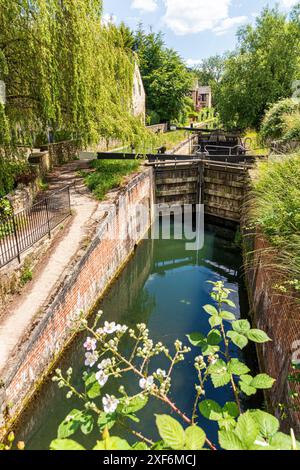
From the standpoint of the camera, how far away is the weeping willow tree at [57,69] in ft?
28.2

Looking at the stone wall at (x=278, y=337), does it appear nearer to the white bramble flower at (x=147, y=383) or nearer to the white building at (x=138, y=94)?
the white bramble flower at (x=147, y=383)

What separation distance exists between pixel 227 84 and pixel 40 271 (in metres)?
25.0

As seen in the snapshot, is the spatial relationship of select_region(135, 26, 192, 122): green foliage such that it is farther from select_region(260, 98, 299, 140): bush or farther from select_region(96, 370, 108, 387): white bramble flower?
select_region(96, 370, 108, 387): white bramble flower

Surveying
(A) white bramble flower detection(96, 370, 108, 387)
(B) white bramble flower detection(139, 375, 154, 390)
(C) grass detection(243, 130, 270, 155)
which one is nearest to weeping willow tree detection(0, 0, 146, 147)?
(A) white bramble flower detection(96, 370, 108, 387)

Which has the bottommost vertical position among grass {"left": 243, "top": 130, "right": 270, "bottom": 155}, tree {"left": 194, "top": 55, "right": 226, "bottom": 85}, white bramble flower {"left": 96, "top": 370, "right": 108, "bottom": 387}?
white bramble flower {"left": 96, "top": 370, "right": 108, "bottom": 387}

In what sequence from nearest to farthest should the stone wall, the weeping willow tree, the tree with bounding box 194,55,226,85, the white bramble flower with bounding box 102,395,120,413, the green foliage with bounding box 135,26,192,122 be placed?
the white bramble flower with bounding box 102,395,120,413
the stone wall
the weeping willow tree
the green foliage with bounding box 135,26,192,122
the tree with bounding box 194,55,226,85

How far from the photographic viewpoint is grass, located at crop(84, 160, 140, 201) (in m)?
12.9

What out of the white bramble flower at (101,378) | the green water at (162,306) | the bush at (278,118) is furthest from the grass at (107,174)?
the white bramble flower at (101,378)

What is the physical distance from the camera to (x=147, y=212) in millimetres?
15109

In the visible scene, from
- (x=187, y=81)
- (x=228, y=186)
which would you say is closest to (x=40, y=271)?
(x=228, y=186)

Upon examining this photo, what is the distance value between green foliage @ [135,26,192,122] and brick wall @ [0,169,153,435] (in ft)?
80.4

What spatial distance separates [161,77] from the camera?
33.8m

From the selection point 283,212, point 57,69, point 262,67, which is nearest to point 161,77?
point 262,67

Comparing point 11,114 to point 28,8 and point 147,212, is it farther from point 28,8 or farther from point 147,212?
point 147,212
